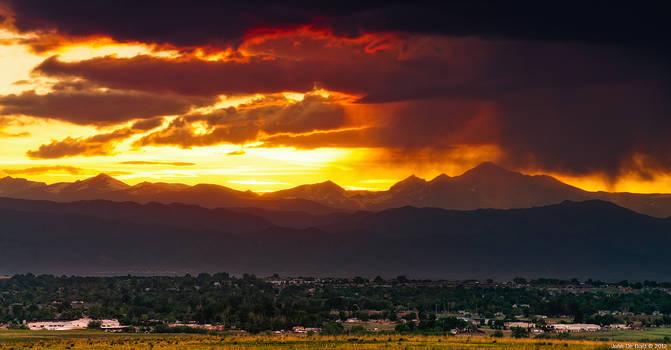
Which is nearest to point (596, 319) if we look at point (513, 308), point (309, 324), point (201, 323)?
point (513, 308)

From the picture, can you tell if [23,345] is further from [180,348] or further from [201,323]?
[201,323]

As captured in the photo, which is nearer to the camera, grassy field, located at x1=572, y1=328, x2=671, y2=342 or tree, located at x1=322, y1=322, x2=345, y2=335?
grassy field, located at x1=572, y1=328, x2=671, y2=342

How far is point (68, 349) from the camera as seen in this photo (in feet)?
355

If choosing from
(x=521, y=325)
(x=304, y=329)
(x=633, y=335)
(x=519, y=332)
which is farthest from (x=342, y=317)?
(x=633, y=335)

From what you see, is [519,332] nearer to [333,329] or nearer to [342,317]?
[333,329]

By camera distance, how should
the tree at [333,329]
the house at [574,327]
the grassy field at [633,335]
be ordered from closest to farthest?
the grassy field at [633,335], the tree at [333,329], the house at [574,327]

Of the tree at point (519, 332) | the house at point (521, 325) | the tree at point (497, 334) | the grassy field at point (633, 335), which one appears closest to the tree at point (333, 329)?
the tree at point (497, 334)

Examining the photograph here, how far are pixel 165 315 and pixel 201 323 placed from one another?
1389cm

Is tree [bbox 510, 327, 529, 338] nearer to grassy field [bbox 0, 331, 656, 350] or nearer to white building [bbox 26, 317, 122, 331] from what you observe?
grassy field [bbox 0, 331, 656, 350]

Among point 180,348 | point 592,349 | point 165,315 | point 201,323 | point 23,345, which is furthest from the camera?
point 165,315

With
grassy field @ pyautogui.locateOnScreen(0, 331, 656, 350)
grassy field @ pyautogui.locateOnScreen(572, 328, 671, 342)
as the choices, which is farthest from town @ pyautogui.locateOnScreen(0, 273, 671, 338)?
grassy field @ pyautogui.locateOnScreen(0, 331, 656, 350)

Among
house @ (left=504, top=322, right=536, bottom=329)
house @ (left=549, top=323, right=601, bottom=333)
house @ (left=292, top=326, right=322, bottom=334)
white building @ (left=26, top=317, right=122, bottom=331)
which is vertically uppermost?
house @ (left=504, top=322, right=536, bottom=329)

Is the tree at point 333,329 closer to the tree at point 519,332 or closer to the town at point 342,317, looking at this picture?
the town at point 342,317

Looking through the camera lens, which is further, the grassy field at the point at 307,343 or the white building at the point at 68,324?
the white building at the point at 68,324
